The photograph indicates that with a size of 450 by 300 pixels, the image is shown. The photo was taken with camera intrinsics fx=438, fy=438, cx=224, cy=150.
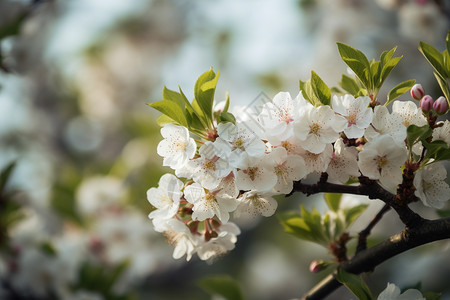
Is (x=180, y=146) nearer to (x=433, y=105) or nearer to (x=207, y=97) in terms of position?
(x=207, y=97)

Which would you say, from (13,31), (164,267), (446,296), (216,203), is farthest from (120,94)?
(216,203)

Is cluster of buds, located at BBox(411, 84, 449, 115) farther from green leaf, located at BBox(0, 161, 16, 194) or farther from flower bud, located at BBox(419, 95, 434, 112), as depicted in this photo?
green leaf, located at BBox(0, 161, 16, 194)

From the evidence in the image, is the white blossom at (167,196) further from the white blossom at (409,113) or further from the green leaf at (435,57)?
the green leaf at (435,57)

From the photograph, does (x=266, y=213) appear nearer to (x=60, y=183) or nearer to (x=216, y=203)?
(x=216, y=203)

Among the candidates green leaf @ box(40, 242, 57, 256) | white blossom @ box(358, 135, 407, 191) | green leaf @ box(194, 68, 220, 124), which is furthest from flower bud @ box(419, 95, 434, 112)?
Result: green leaf @ box(40, 242, 57, 256)

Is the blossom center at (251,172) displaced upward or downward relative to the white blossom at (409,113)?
downward

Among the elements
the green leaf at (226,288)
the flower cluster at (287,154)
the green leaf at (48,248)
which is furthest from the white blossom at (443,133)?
the green leaf at (48,248)

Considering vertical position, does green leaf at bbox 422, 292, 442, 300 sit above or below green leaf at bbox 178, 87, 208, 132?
below
